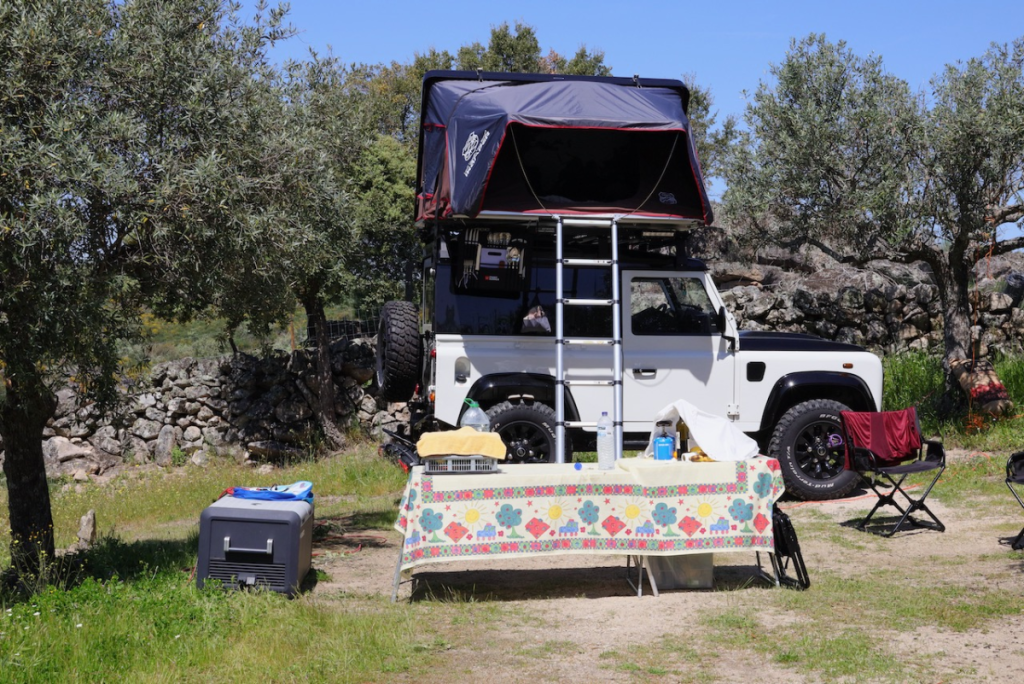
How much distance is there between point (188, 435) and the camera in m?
15.5

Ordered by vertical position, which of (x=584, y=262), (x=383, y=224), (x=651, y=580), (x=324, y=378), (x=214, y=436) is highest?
(x=383, y=224)

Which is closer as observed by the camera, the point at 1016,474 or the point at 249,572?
the point at 249,572

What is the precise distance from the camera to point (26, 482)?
7.50 metres

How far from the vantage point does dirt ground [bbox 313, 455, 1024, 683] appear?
16.3 feet

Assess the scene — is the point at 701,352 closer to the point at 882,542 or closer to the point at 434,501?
the point at 882,542

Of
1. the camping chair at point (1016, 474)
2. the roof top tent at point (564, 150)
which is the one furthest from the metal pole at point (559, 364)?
the camping chair at point (1016, 474)

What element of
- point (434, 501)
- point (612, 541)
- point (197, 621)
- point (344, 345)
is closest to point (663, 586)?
point (612, 541)

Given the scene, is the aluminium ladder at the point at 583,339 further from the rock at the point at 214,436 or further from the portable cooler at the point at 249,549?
the rock at the point at 214,436

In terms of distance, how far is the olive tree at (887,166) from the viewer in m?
12.0

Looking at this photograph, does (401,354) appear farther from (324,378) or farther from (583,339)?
(324,378)

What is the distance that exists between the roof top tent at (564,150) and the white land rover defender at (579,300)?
0.02 meters

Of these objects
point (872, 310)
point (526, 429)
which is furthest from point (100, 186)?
point (872, 310)

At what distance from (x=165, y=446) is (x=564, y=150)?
9.17 meters

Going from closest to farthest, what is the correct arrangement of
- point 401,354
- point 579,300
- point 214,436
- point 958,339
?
point 579,300, point 401,354, point 958,339, point 214,436
